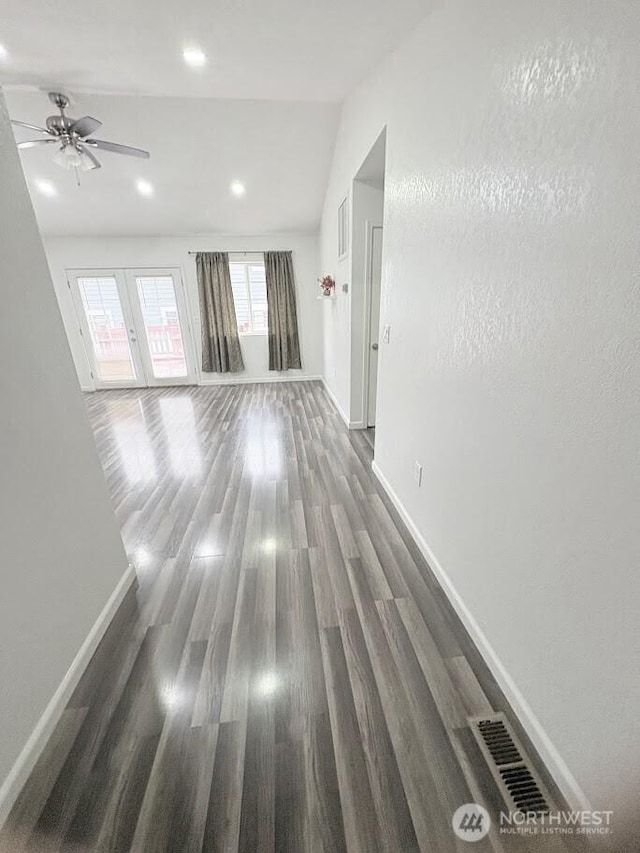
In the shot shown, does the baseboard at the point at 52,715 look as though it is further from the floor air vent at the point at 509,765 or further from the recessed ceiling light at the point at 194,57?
the recessed ceiling light at the point at 194,57

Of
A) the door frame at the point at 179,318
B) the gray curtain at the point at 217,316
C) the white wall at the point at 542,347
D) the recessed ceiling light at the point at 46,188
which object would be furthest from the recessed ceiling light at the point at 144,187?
the white wall at the point at 542,347

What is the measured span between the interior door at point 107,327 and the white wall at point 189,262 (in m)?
0.14

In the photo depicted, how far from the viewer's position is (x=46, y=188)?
4062 mm

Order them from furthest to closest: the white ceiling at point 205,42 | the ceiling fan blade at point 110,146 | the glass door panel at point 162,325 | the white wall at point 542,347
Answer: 1. the glass door panel at point 162,325
2. the ceiling fan blade at point 110,146
3. the white ceiling at point 205,42
4. the white wall at point 542,347

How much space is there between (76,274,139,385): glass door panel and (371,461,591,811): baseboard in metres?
6.18

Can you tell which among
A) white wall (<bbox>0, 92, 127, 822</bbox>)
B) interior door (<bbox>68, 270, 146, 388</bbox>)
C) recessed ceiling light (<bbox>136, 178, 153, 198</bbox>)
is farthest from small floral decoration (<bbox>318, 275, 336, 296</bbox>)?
interior door (<bbox>68, 270, 146, 388</bbox>)

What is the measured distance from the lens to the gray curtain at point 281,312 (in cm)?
552

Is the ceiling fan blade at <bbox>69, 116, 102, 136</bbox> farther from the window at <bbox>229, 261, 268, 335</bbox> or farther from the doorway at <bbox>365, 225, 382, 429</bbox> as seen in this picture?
the window at <bbox>229, 261, 268, 335</bbox>

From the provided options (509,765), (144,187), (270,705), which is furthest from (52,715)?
(144,187)

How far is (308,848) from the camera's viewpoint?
78 cm

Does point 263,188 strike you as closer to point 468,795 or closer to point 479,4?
point 479,4

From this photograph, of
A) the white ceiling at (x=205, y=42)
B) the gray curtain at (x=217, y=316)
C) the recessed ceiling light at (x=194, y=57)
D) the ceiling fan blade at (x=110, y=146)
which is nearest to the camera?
the white ceiling at (x=205, y=42)

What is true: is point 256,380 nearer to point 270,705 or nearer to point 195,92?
point 195,92

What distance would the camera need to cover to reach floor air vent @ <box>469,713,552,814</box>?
841 millimetres
